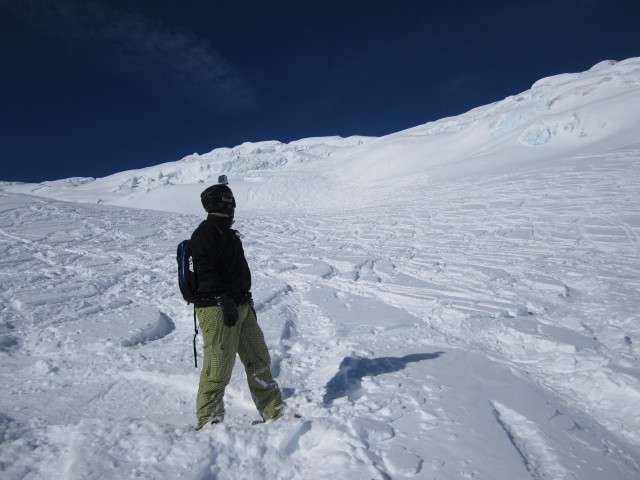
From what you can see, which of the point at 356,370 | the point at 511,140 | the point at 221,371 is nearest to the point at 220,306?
the point at 221,371

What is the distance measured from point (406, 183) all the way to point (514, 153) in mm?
7552

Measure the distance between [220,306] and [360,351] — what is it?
71.3 inches

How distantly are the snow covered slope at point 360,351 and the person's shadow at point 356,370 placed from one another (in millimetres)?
20

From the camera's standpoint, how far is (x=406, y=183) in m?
25.5

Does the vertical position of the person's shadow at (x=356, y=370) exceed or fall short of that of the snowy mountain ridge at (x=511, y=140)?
it falls short

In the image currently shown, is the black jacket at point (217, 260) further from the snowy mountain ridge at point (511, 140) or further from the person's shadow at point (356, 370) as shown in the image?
the snowy mountain ridge at point (511, 140)

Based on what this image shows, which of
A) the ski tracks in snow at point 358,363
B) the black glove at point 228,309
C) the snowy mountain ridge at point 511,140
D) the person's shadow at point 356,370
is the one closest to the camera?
the ski tracks in snow at point 358,363

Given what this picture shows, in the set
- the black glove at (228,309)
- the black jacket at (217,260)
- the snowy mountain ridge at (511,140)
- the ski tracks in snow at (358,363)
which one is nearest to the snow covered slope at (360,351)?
the ski tracks in snow at (358,363)

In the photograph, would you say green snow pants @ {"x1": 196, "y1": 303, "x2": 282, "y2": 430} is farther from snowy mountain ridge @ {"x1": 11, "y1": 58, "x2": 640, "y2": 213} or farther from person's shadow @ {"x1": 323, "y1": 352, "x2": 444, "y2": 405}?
snowy mountain ridge @ {"x1": 11, "y1": 58, "x2": 640, "y2": 213}

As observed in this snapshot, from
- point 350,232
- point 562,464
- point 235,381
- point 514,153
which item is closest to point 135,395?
point 235,381

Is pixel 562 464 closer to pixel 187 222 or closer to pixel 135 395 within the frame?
pixel 135 395

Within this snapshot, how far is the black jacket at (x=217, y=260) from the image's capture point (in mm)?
2502

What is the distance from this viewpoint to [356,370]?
339 cm

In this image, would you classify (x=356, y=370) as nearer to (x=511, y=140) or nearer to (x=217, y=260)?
(x=217, y=260)
